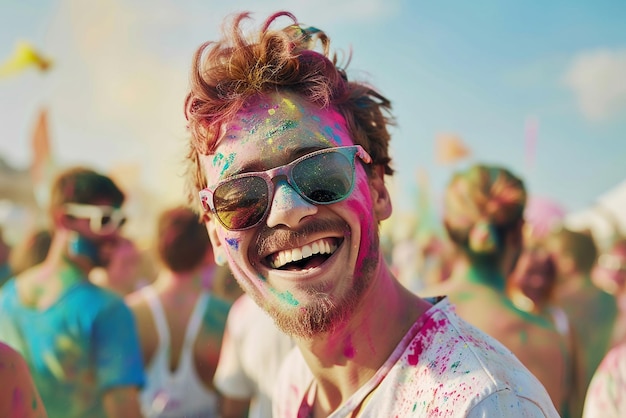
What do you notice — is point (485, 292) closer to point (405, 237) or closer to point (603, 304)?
point (603, 304)

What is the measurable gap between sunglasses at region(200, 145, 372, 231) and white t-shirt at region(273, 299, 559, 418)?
43 cm

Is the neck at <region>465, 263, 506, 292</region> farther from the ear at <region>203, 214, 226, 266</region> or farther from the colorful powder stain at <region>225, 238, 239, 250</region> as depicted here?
the colorful powder stain at <region>225, 238, 239, 250</region>

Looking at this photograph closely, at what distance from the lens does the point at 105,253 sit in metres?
3.87

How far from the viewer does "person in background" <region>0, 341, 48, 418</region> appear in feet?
5.37

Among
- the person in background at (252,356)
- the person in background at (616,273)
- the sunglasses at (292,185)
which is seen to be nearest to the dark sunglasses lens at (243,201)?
the sunglasses at (292,185)

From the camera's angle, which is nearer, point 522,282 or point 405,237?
point 522,282

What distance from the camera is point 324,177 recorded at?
1.54 meters

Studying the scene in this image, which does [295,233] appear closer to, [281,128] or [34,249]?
[281,128]

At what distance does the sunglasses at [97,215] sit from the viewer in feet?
12.5

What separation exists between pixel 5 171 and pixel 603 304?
8831mm

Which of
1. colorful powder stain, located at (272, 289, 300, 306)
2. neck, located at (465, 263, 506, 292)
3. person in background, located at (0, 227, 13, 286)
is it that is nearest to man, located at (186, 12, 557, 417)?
colorful powder stain, located at (272, 289, 300, 306)

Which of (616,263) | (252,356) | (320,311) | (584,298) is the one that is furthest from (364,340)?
(616,263)

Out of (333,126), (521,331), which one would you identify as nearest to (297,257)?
(333,126)

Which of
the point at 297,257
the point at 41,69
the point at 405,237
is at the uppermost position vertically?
the point at 41,69
